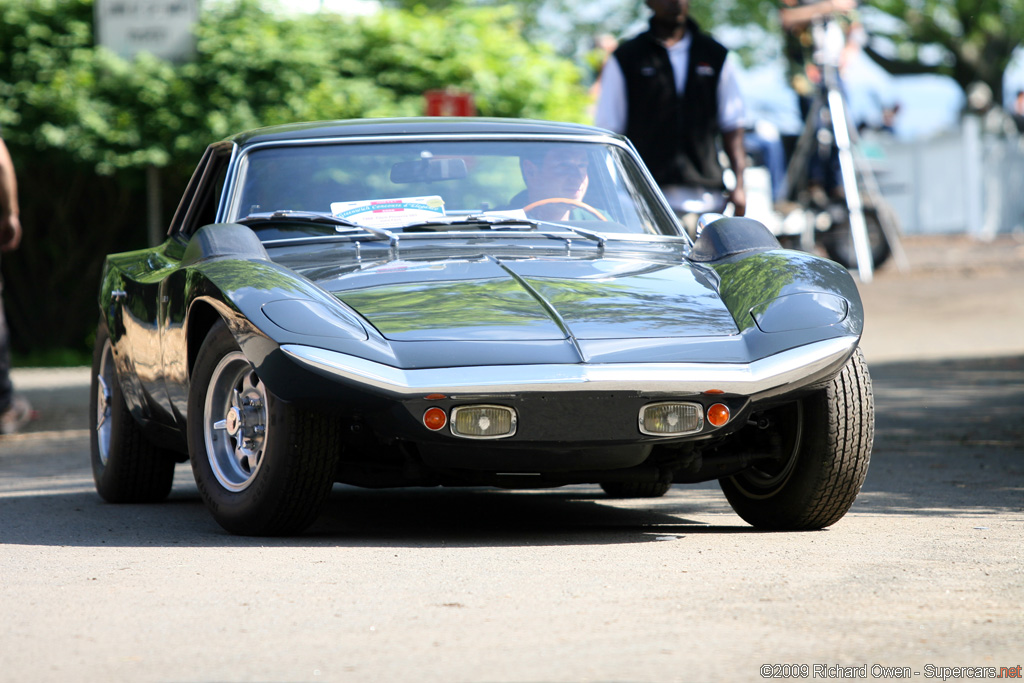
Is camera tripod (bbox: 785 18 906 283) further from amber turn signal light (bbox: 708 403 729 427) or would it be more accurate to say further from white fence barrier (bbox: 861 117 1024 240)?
amber turn signal light (bbox: 708 403 729 427)

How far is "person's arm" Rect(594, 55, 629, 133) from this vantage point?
27.4 feet

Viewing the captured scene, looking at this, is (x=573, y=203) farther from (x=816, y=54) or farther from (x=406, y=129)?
(x=816, y=54)

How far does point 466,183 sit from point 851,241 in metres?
12.8

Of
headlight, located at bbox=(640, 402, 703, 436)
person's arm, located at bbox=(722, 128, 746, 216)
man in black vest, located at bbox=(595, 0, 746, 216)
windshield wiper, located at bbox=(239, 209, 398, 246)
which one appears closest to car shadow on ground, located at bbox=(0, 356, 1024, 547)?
headlight, located at bbox=(640, 402, 703, 436)

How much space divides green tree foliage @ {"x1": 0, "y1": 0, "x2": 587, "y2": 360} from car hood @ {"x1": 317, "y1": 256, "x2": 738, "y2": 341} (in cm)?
868

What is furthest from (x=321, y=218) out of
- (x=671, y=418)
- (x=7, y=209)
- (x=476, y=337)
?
(x=7, y=209)

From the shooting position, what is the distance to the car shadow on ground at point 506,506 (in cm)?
501

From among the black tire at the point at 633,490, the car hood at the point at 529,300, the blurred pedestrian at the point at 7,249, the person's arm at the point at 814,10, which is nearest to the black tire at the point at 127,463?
the car hood at the point at 529,300

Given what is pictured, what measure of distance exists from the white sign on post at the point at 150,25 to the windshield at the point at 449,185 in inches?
240

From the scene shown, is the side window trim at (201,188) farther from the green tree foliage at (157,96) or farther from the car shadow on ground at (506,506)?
Result: the green tree foliage at (157,96)

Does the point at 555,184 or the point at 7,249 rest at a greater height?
the point at 555,184

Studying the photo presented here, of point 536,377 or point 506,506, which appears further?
point 506,506

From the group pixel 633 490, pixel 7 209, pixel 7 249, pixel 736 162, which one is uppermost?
pixel 736 162

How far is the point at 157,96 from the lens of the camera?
1354 centimetres
